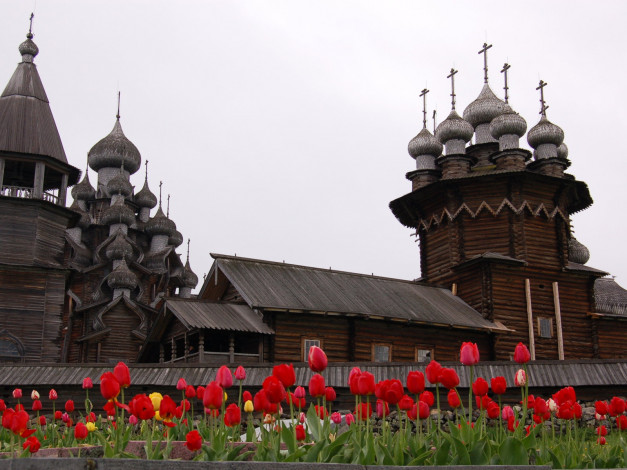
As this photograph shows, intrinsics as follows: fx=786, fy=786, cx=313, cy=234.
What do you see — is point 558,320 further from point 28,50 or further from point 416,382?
point 416,382

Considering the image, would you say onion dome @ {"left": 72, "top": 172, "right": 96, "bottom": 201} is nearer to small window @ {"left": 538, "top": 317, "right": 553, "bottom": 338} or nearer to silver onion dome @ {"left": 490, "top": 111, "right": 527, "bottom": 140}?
silver onion dome @ {"left": 490, "top": 111, "right": 527, "bottom": 140}

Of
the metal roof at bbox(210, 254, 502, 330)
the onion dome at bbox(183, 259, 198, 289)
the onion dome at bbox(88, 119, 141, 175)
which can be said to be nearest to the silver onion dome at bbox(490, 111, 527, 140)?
the metal roof at bbox(210, 254, 502, 330)

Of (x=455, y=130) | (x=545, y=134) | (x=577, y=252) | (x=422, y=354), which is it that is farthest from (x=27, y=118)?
(x=577, y=252)

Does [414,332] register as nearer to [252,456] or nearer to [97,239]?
[252,456]

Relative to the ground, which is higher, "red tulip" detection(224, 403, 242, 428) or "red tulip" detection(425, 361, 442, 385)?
"red tulip" detection(425, 361, 442, 385)

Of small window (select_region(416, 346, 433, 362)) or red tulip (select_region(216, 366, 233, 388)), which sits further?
small window (select_region(416, 346, 433, 362))

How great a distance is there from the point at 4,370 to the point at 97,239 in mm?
24383

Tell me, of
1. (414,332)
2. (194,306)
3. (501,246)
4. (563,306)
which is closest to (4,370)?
(194,306)

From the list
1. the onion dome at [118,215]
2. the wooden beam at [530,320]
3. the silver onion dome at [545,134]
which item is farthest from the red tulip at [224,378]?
the onion dome at [118,215]

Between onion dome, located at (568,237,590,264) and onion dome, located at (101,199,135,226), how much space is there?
2044cm

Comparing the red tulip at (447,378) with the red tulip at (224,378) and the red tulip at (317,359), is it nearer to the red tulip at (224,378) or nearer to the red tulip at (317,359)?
the red tulip at (317,359)

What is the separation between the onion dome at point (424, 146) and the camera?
95.2 feet

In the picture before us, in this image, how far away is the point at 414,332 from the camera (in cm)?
2217

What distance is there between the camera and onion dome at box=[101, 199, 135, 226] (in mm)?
38125
